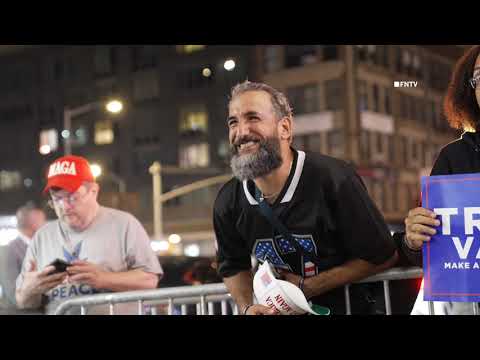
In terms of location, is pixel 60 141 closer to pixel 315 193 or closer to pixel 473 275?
pixel 315 193

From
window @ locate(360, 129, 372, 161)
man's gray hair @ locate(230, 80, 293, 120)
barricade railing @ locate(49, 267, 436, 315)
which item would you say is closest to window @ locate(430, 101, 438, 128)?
window @ locate(360, 129, 372, 161)

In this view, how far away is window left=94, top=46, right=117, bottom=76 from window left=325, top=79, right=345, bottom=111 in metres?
1.33

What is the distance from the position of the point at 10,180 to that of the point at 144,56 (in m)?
1.15

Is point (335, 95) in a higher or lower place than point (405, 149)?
higher

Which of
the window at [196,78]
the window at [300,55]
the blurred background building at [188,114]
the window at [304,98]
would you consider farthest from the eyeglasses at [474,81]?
the window at [196,78]

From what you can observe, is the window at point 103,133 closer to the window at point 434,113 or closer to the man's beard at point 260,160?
the man's beard at point 260,160

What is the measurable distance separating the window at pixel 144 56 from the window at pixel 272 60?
799 millimetres

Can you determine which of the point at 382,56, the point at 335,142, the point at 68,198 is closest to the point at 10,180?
the point at 68,198

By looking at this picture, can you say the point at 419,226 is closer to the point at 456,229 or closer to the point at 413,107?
the point at 456,229

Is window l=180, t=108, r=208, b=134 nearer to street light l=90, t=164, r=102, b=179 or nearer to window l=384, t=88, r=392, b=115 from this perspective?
street light l=90, t=164, r=102, b=179

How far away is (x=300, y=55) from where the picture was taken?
471 centimetres

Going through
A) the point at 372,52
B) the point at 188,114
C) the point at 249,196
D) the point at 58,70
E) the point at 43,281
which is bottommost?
the point at 43,281

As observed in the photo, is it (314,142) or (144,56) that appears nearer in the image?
(314,142)
